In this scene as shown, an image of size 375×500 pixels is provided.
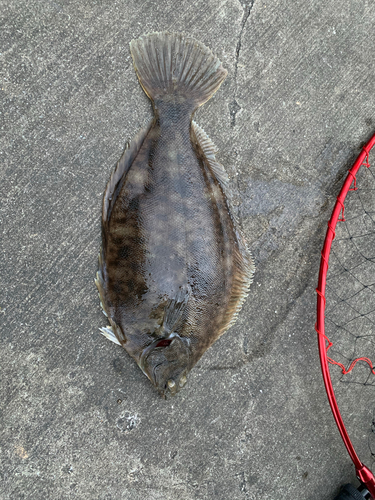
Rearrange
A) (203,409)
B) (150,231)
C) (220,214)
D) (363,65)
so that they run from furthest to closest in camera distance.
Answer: (363,65) → (203,409) → (220,214) → (150,231)

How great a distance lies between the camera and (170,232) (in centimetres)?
251

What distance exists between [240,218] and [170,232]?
0.79m

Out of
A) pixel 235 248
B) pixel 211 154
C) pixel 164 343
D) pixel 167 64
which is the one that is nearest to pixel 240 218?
pixel 235 248

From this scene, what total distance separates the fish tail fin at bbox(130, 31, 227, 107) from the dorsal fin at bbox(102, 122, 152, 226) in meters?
0.31

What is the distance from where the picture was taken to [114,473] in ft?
9.25

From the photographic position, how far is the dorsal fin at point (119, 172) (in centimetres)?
275

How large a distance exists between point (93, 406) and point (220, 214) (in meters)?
1.83

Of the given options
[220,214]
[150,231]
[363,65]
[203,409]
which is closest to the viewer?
[150,231]

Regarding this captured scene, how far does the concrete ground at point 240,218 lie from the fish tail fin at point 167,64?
125 mm

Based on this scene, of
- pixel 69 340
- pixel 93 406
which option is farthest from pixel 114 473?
pixel 69 340

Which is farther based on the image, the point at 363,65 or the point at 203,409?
the point at 363,65

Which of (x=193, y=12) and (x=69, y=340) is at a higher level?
(x=193, y=12)

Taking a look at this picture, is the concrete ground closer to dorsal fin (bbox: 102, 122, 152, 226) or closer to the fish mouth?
dorsal fin (bbox: 102, 122, 152, 226)

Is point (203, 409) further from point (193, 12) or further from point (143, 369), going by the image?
point (193, 12)
